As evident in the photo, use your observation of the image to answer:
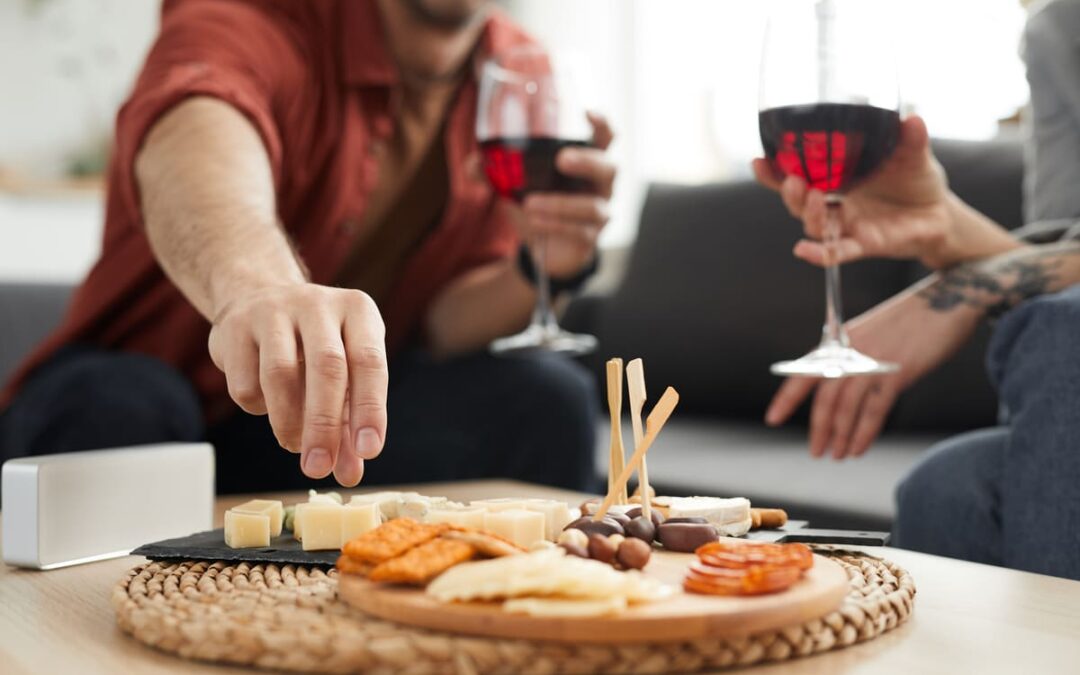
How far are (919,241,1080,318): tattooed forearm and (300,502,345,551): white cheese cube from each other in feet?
2.98

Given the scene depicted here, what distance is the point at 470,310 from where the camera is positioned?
2.06 metres

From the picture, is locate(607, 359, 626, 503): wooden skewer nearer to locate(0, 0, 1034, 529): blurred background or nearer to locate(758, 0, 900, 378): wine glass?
locate(758, 0, 900, 378): wine glass

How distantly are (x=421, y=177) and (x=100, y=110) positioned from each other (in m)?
3.17

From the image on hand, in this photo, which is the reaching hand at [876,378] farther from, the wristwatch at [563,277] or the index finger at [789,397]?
the wristwatch at [563,277]

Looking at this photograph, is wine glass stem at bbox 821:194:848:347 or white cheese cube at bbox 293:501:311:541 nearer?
white cheese cube at bbox 293:501:311:541

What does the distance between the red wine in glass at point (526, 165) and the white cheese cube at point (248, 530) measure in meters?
0.77

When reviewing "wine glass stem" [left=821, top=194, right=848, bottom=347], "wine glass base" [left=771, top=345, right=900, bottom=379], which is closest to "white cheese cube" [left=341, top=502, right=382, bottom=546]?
"wine glass base" [left=771, top=345, right=900, bottom=379]

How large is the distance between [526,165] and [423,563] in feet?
3.12

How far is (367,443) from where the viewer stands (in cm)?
68

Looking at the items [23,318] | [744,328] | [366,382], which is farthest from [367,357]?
[23,318]

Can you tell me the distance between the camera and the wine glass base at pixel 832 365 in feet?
3.42

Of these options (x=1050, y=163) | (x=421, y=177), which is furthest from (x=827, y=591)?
(x=421, y=177)

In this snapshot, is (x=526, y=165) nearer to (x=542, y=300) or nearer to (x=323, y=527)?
(x=542, y=300)

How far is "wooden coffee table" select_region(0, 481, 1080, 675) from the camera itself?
0.58 meters
